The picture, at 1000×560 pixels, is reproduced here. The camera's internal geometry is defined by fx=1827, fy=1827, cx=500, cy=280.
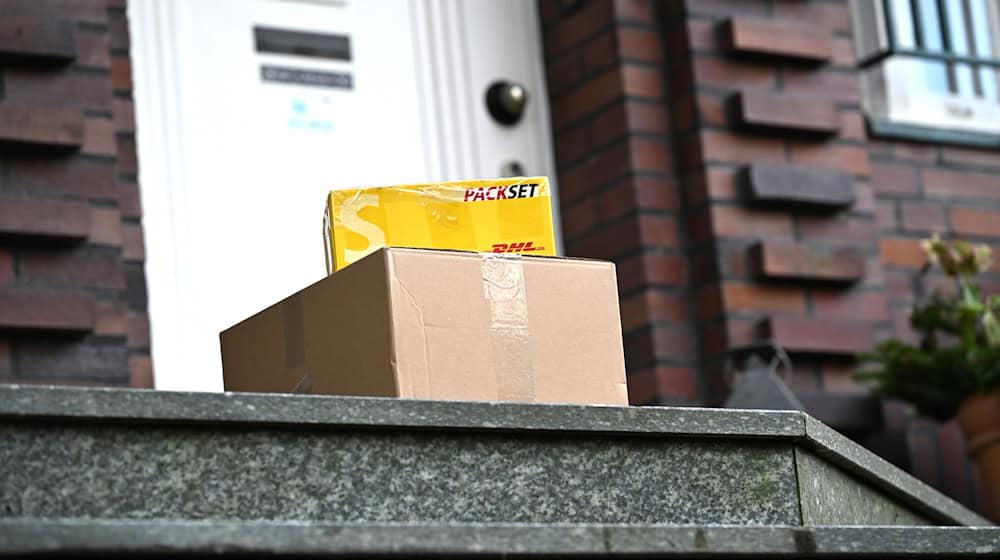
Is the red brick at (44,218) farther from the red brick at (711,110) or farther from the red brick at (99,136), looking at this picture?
the red brick at (711,110)

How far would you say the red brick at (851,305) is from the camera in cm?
447

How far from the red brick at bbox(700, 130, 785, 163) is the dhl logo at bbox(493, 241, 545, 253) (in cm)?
210

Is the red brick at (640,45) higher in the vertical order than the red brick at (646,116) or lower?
higher

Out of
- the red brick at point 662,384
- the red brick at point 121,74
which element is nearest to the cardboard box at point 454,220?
the red brick at point 121,74

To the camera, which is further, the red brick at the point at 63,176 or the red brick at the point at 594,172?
the red brick at the point at 594,172

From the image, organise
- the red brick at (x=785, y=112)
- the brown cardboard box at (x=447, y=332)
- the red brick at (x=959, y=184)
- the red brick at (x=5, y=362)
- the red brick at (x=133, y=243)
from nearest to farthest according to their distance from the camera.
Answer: the brown cardboard box at (x=447, y=332), the red brick at (x=5, y=362), the red brick at (x=133, y=243), the red brick at (x=785, y=112), the red brick at (x=959, y=184)

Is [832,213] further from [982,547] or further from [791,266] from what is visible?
[982,547]

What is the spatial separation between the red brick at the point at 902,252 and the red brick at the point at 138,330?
198cm

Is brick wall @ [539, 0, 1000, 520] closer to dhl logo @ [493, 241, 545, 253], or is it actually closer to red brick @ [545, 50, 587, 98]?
red brick @ [545, 50, 587, 98]

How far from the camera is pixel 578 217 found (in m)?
4.52

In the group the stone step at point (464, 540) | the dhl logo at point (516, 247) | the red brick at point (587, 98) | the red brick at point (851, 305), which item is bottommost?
the stone step at point (464, 540)

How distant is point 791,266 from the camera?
173 inches

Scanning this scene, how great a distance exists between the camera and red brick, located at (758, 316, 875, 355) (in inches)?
170

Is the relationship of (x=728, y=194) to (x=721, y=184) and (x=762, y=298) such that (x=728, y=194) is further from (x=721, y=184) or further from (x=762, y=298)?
(x=762, y=298)
